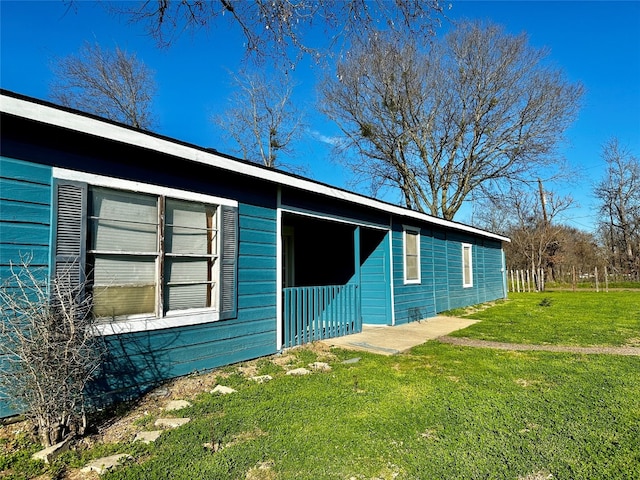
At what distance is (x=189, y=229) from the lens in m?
4.26

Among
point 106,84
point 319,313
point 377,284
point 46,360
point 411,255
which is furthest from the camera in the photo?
point 106,84

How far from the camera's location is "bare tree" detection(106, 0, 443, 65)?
383 cm

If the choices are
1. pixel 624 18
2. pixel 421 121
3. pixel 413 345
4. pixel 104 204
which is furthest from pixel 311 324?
pixel 421 121

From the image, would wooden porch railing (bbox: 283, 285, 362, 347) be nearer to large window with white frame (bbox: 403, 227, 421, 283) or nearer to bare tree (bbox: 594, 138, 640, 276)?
large window with white frame (bbox: 403, 227, 421, 283)

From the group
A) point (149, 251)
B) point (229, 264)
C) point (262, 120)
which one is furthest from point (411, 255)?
point (262, 120)

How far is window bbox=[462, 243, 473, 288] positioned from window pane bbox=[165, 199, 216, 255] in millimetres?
9941

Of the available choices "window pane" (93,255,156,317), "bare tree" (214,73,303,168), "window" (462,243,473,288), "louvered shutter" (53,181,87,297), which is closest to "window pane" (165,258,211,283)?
"window pane" (93,255,156,317)

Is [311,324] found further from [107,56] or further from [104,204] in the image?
[107,56]

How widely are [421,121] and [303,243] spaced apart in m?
13.0

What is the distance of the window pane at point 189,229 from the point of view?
13.3 feet

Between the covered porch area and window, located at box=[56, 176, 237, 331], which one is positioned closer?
window, located at box=[56, 176, 237, 331]

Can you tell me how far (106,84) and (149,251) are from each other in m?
17.1

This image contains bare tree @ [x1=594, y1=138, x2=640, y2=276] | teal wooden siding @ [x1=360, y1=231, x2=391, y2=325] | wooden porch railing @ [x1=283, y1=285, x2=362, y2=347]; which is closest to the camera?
wooden porch railing @ [x1=283, y1=285, x2=362, y2=347]

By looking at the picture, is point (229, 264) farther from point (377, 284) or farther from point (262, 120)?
point (262, 120)
